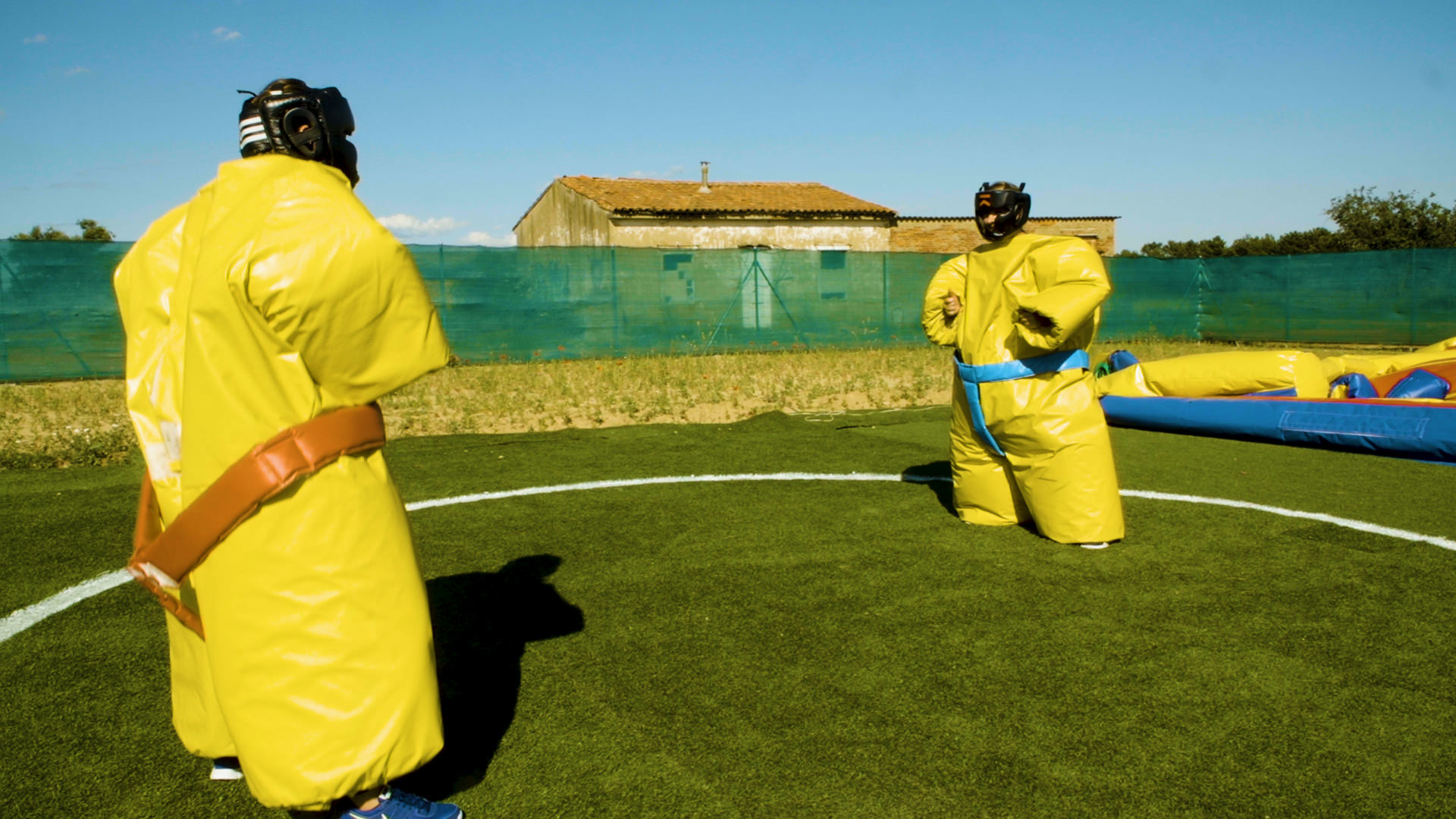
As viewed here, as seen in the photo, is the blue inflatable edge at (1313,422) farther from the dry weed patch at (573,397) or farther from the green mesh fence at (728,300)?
the green mesh fence at (728,300)

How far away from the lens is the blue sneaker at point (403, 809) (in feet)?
7.18

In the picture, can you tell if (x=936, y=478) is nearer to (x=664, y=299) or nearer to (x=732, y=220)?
(x=664, y=299)

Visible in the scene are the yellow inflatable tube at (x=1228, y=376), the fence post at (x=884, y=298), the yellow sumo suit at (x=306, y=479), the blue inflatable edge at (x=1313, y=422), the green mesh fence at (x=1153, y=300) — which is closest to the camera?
the yellow sumo suit at (x=306, y=479)

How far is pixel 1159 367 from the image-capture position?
27.8 feet

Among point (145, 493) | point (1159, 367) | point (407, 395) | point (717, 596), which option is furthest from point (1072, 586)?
point (407, 395)

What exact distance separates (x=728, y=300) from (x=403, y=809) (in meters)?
15.8

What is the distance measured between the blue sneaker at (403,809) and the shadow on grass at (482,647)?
0.21 meters

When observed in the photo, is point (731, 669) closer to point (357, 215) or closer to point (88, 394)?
point (357, 215)

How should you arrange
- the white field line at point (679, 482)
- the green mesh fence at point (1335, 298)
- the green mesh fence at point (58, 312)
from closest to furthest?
the white field line at point (679, 482)
the green mesh fence at point (58, 312)
the green mesh fence at point (1335, 298)

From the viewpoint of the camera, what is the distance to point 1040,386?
4516mm

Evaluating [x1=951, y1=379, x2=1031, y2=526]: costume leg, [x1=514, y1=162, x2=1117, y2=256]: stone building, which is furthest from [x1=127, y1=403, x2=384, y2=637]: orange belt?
[x1=514, y1=162, x2=1117, y2=256]: stone building

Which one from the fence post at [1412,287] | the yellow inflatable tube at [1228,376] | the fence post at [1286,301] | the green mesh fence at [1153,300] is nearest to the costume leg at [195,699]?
the yellow inflatable tube at [1228,376]

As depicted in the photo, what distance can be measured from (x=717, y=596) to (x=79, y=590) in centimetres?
262

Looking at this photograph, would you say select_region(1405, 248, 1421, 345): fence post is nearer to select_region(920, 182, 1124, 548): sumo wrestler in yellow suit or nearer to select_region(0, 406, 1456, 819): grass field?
select_region(0, 406, 1456, 819): grass field
